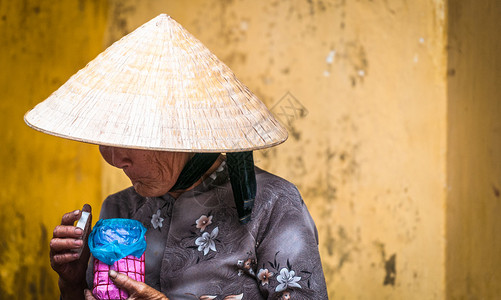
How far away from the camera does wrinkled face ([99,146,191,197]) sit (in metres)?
1.74

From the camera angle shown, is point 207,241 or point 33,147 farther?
point 33,147

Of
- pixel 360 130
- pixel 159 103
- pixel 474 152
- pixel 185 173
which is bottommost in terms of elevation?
pixel 474 152

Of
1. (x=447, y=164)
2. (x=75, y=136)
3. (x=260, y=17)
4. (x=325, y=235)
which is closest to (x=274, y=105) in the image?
(x=260, y=17)

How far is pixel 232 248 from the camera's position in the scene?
6.10ft

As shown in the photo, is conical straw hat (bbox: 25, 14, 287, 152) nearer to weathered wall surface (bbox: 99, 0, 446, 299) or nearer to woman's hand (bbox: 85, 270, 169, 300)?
woman's hand (bbox: 85, 270, 169, 300)

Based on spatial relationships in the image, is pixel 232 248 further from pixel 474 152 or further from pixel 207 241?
pixel 474 152

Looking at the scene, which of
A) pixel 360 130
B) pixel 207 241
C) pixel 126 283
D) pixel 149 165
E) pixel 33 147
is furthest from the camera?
pixel 360 130

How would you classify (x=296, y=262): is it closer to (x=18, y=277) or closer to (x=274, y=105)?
(x=274, y=105)

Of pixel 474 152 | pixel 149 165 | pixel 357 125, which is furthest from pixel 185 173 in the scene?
pixel 474 152

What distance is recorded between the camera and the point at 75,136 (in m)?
1.48

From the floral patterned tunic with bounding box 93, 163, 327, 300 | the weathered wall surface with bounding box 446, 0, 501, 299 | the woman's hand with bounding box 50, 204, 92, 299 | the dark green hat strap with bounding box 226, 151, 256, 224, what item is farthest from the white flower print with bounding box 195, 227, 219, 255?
the weathered wall surface with bounding box 446, 0, 501, 299

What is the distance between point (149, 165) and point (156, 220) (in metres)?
0.33

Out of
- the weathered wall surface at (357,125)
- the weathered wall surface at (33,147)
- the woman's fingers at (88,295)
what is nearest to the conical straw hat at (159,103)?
the woman's fingers at (88,295)

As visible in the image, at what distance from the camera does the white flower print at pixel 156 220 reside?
2.04 meters
